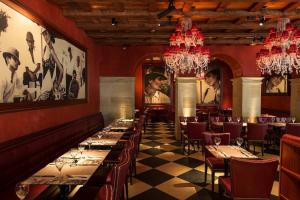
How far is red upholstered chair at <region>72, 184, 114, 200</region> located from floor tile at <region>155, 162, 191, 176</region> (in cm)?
238

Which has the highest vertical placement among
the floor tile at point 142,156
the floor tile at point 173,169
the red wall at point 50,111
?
the red wall at point 50,111

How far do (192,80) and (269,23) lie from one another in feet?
10.1

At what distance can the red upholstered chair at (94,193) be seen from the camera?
216cm

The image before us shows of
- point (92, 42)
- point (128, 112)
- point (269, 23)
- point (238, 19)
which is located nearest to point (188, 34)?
point (238, 19)

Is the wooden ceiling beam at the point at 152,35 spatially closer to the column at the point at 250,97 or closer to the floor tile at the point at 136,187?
the column at the point at 250,97

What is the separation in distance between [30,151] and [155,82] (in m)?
10.5

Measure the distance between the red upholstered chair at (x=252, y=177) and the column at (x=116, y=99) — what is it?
6.13 metres

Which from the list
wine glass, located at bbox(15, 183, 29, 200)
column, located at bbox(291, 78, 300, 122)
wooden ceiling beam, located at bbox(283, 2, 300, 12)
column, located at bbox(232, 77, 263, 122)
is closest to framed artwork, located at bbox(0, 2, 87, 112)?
wine glass, located at bbox(15, 183, 29, 200)

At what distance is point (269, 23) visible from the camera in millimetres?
6062

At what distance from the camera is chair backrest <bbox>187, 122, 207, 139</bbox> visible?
6.34 metres

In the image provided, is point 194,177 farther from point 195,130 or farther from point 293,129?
point 293,129

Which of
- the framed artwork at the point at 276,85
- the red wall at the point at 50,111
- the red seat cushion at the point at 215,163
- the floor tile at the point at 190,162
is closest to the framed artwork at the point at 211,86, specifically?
the framed artwork at the point at 276,85

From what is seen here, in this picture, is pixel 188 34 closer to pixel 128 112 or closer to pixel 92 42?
pixel 92 42

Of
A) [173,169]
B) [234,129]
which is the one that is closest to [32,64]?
[173,169]
